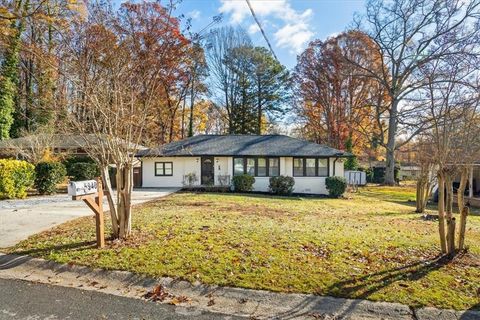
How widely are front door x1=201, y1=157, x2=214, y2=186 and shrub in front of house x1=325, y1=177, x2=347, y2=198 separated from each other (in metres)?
7.52

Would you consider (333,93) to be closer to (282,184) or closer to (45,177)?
(282,184)

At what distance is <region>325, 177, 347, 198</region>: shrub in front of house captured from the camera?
19516mm

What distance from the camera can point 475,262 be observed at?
514 cm

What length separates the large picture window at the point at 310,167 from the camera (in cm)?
2102

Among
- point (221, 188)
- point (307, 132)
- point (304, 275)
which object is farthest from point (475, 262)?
point (307, 132)

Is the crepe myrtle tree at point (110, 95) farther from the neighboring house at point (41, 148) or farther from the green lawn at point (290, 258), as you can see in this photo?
the neighboring house at point (41, 148)

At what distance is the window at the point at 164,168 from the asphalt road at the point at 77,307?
1712 centimetres

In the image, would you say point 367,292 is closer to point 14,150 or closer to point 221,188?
point 221,188

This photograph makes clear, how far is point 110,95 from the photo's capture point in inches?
265

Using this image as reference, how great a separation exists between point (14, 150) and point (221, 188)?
12.9 meters

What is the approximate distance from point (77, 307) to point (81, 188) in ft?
7.23

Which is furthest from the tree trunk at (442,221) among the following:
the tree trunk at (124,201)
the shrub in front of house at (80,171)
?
the shrub in front of house at (80,171)

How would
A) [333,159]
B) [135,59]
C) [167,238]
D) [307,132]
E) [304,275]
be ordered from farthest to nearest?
[307,132]
[333,159]
[135,59]
[167,238]
[304,275]

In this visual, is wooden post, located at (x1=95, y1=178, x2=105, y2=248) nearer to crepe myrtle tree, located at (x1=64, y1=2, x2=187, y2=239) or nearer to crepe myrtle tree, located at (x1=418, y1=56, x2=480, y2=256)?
crepe myrtle tree, located at (x1=64, y1=2, x2=187, y2=239)
